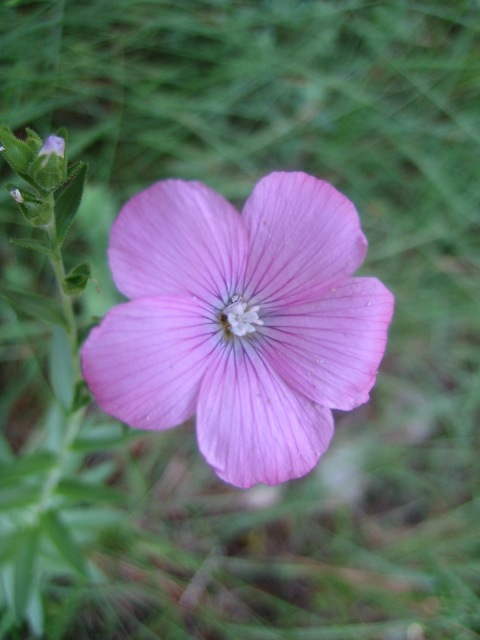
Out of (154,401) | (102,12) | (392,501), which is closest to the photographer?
(154,401)

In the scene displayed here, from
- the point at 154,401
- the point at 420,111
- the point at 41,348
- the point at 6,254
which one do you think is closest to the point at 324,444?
the point at 154,401

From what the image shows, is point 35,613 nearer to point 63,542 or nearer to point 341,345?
point 63,542

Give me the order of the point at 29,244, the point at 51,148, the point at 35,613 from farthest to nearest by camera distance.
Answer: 1. the point at 35,613
2. the point at 29,244
3. the point at 51,148

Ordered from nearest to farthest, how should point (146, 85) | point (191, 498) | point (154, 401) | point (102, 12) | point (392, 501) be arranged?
1. point (154, 401)
2. point (102, 12)
3. point (146, 85)
4. point (191, 498)
5. point (392, 501)

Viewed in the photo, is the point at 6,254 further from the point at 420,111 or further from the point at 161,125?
the point at 420,111

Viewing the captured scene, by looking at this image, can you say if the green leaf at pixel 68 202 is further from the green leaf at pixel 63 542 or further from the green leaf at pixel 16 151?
the green leaf at pixel 63 542

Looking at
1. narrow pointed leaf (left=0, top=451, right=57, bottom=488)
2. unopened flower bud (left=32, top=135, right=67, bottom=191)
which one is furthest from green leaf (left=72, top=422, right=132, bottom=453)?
unopened flower bud (left=32, top=135, right=67, bottom=191)

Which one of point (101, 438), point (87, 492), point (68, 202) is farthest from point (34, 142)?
point (87, 492)
